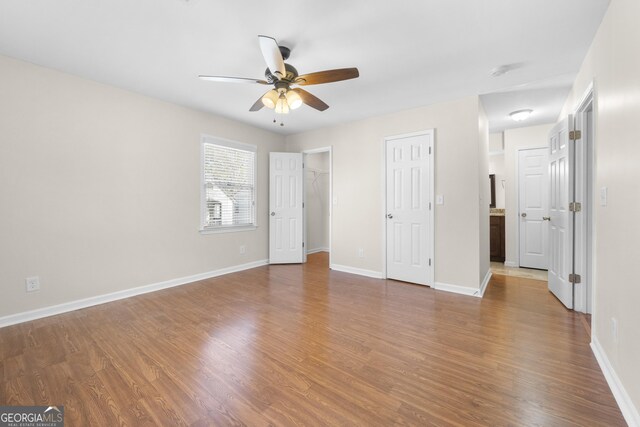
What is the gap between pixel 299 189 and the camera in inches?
201

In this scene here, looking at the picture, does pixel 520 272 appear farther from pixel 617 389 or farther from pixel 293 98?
pixel 293 98

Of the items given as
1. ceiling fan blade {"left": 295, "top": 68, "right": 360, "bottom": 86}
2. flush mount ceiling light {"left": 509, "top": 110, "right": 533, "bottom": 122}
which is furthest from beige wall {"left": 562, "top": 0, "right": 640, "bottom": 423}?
flush mount ceiling light {"left": 509, "top": 110, "right": 533, "bottom": 122}

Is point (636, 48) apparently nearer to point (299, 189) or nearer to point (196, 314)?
point (196, 314)

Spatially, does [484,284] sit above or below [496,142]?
below

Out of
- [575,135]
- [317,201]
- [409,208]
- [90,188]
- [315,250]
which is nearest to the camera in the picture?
[575,135]

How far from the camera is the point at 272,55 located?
6.34 ft

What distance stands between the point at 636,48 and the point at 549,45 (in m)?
1.07

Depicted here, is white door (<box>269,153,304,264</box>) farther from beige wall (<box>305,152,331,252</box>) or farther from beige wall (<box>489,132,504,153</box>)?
beige wall (<box>489,132,504,153</box>)

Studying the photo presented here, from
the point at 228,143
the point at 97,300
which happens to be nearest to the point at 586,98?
the point at 228,143

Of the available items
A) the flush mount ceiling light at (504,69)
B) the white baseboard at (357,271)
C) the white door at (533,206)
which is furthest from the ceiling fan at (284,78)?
the white door at (533,206)

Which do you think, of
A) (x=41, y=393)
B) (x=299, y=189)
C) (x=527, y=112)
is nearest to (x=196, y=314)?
(x=41, y=393)

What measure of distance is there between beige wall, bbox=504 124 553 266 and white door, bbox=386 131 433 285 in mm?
2180

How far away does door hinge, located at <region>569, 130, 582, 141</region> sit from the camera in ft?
8.91

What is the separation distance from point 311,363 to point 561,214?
319cm
